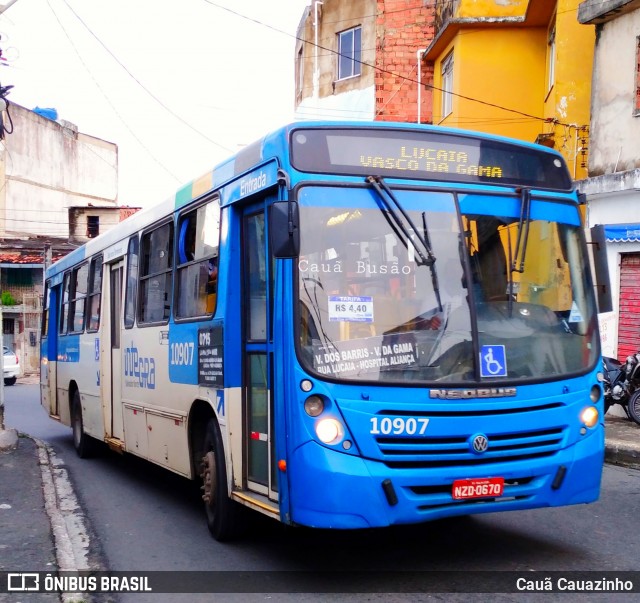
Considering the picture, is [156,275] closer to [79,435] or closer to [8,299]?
[79,435]

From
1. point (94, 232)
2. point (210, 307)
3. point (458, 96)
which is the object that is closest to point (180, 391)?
point (210, 307)

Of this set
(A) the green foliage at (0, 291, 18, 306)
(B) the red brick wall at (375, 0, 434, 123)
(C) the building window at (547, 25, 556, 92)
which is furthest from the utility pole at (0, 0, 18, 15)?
(A) the green foliage at (0, 291, 18, 306)

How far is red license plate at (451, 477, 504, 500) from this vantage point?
17.7ft

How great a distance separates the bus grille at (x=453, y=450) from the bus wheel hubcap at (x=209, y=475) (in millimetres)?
2032

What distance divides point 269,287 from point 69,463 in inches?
295

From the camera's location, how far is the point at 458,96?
21.9 metres

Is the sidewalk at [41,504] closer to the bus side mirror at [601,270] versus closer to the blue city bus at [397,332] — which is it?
the blue city bus at [397,332]

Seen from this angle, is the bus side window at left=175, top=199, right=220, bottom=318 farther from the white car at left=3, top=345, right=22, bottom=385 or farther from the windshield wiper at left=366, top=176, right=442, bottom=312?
the white car at left=3, top=345, right=22, bottom=385

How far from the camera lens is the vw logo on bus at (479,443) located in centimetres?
541

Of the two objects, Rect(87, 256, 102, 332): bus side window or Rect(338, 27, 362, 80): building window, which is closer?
Rect(87, 256, 102, 332): bus side window

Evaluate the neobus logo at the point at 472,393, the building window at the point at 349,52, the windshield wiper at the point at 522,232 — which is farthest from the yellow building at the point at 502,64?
the neobus logo at the point at 472,393

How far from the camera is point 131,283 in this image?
9.65m

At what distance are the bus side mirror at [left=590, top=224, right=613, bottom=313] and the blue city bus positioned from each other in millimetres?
125

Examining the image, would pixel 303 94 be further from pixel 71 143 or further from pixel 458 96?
pixel 71 143
